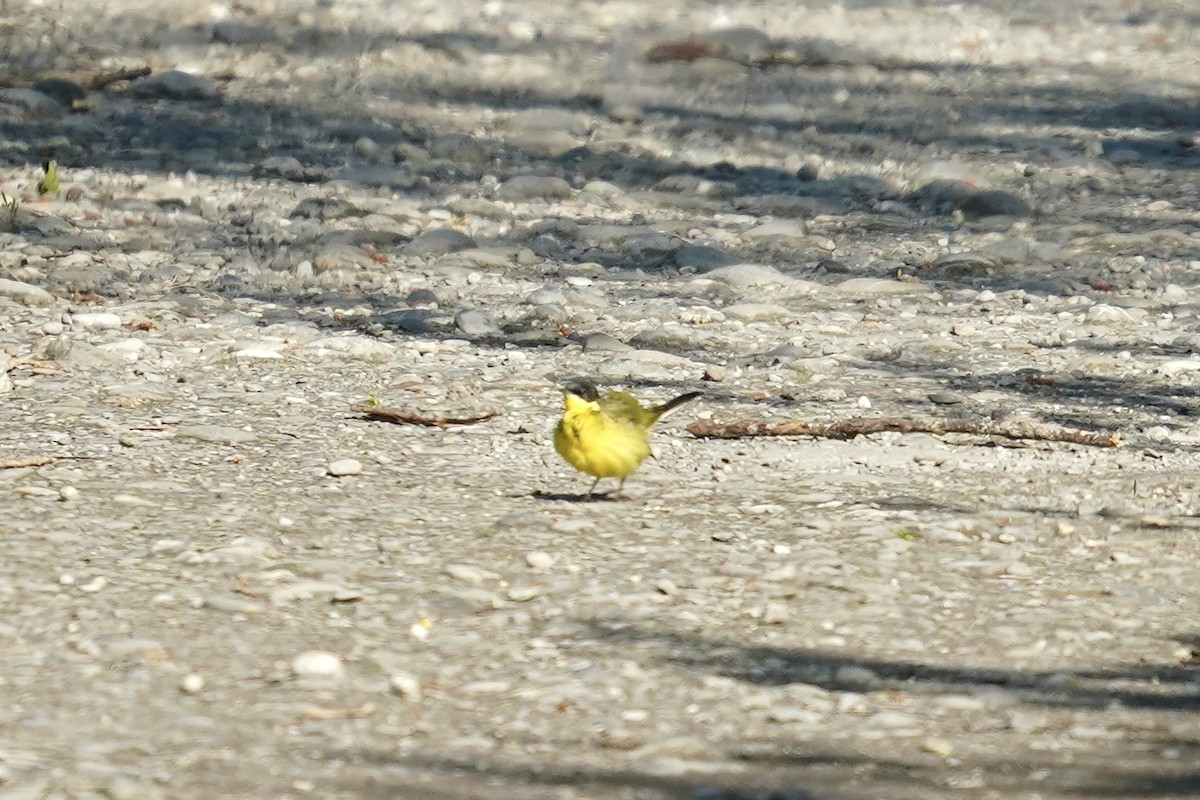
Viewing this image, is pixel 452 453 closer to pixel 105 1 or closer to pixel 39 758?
pixel 39 758

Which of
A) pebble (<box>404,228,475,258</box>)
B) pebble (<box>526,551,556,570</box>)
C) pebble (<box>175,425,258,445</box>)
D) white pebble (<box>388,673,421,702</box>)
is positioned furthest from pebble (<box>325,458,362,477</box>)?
pebble (<box>404,228,475,258</box>)

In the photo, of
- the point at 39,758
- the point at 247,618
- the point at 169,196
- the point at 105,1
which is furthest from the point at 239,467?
the point at 105,1

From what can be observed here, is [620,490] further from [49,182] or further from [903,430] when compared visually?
[49,182]

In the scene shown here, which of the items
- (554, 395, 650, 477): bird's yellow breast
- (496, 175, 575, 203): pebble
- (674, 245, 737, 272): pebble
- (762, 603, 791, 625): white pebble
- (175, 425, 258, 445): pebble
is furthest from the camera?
(496, 175, 575, 203): pebble

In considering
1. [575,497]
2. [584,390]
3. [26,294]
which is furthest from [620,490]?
[26,294]

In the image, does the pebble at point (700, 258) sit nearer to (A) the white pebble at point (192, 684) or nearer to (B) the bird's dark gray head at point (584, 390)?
(B) the bird's dark gray head at point (584, 390)

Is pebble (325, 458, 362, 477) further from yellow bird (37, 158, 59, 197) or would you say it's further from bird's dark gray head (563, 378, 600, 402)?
yellow bird (37, 158, 59, 197)

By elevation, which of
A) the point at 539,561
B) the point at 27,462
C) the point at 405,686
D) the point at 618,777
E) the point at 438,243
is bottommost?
the point at 618,777
